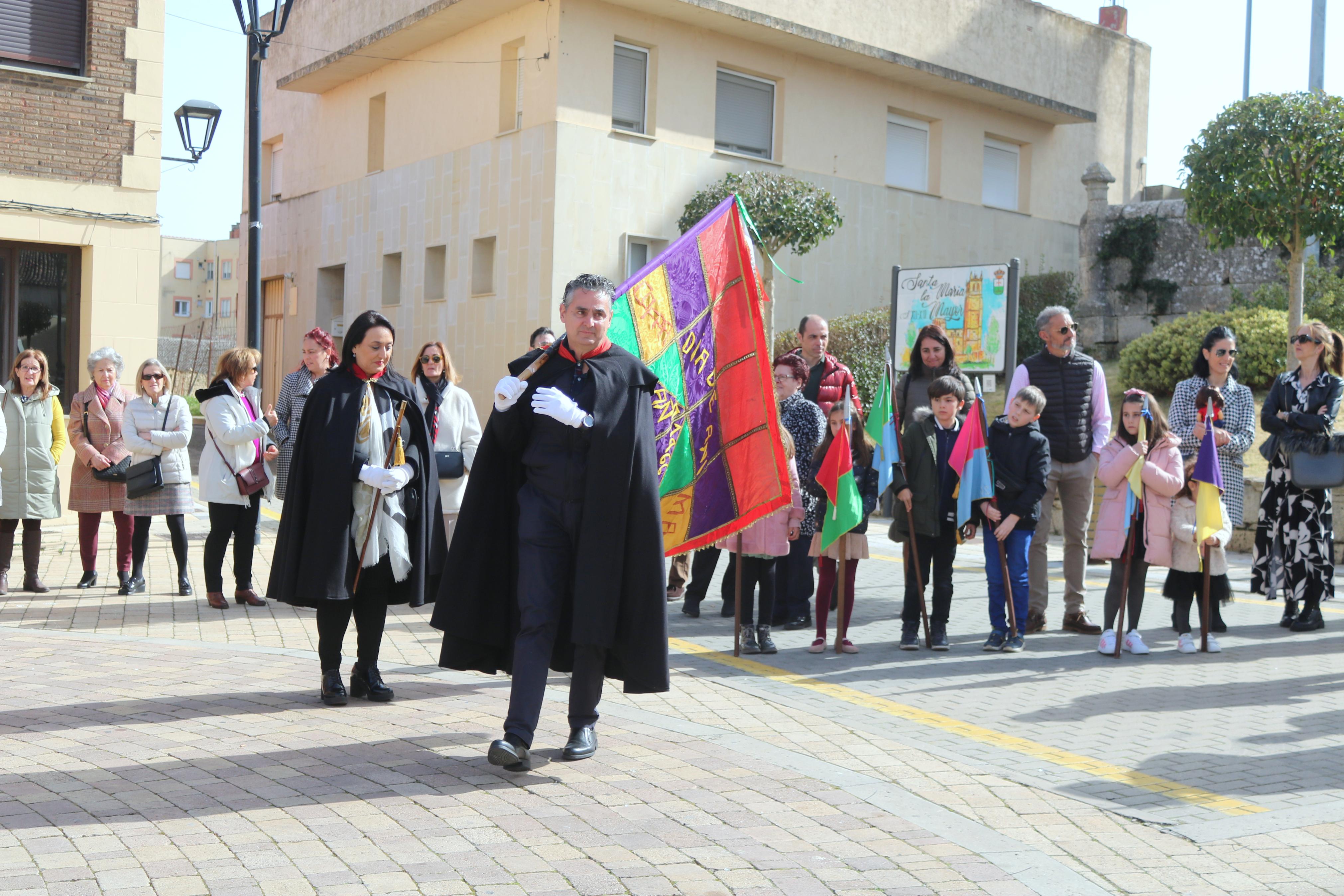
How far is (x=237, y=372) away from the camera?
30.9ft

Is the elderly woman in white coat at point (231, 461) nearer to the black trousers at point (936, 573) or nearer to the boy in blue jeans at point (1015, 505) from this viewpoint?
the black trousers at point (936, 573)

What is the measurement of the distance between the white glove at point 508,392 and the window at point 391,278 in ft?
69.1

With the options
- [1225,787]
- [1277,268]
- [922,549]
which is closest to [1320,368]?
[922,549]

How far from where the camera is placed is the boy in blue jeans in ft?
27.0

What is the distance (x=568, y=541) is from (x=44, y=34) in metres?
11.9

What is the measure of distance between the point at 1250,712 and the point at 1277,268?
64.1ft

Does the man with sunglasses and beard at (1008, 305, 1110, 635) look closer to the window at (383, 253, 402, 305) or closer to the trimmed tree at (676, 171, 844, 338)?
the trimmed tree at (676, 171, 844, 338)

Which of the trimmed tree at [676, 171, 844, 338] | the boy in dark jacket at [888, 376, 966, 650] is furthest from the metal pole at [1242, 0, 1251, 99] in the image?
the boy in dark jacket at [888, 376, 966, 650]

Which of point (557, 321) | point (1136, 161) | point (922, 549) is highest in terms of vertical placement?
point (1136, 161)

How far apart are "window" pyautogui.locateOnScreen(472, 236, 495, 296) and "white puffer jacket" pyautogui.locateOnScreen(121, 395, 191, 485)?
13274 millimetres

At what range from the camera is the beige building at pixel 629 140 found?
21.7 metres

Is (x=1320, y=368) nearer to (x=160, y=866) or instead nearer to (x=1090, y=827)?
(x=1090, y=827)

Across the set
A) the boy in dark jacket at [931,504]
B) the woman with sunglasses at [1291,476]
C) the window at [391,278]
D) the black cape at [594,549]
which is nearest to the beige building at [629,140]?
the window at [391,278]

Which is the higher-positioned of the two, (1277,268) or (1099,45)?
(1099,45)
